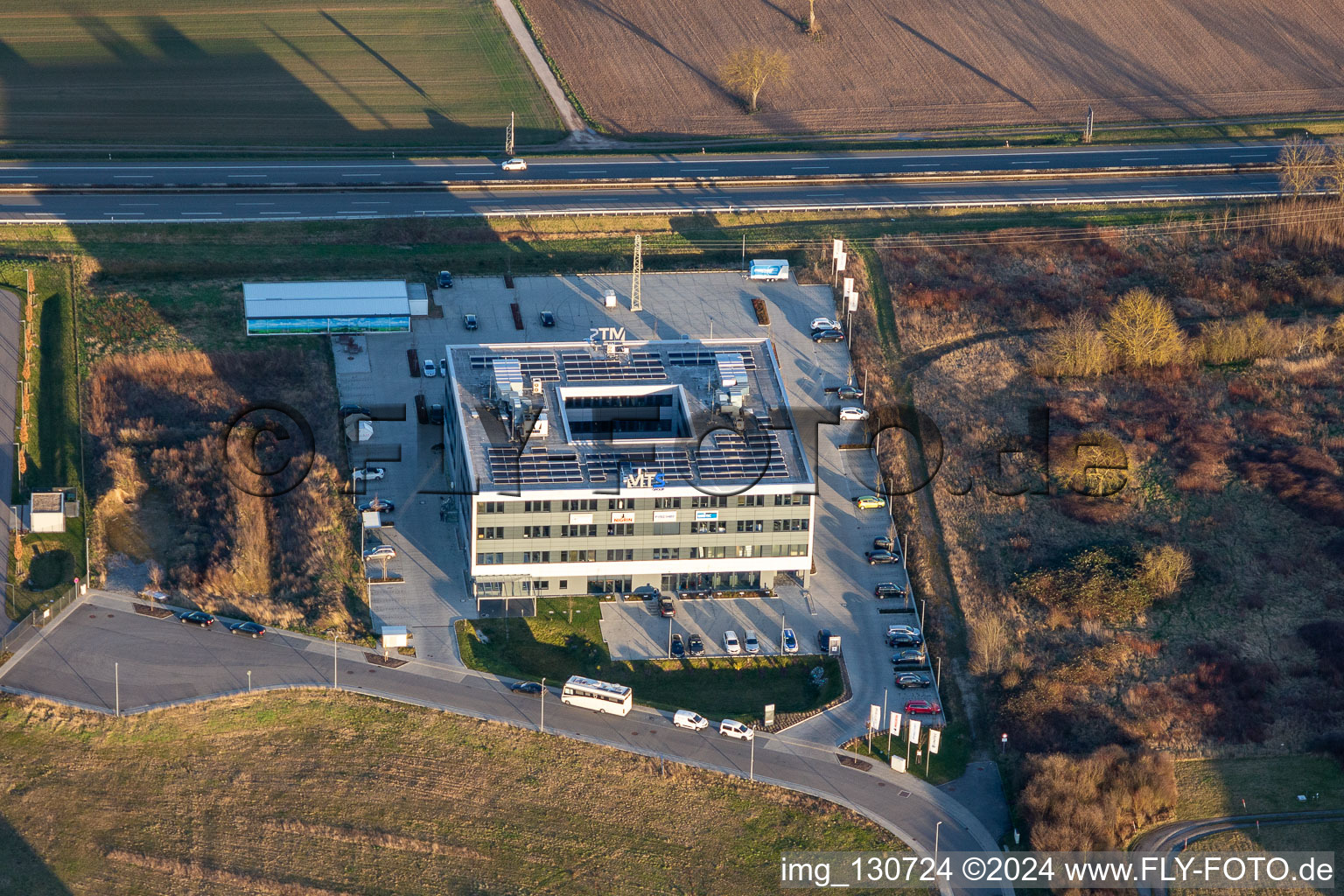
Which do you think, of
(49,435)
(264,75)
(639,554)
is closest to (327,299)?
(49,435)

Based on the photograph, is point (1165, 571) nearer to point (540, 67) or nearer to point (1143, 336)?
point (1143, 336)

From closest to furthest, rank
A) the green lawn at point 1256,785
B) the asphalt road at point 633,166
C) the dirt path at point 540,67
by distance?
the green lawn at point 1256,785 < the asphalt road at point 633,166 < the dirt path at point 540,67

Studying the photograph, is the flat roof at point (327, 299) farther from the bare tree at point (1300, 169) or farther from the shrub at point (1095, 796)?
the bare tree at point (1300, 169)

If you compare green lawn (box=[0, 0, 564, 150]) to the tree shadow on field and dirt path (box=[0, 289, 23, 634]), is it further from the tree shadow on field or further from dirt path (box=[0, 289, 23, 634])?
the tree shadow on field

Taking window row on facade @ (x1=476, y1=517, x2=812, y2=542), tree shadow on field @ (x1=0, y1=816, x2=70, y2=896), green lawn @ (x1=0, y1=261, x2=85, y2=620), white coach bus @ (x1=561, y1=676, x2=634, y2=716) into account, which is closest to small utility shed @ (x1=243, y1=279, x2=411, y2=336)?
green lawn @ (x1=0, y1=261, x2=85, y2=620)

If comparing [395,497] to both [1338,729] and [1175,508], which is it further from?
[1338,729]

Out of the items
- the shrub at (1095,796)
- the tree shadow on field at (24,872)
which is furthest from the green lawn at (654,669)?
the tree shadow on field at (24,872)

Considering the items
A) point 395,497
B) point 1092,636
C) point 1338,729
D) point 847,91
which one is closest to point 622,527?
point 395,497
